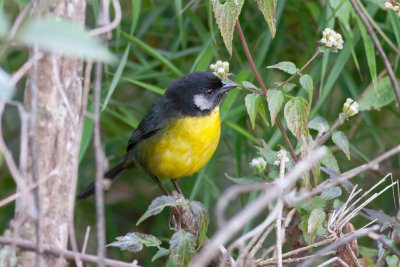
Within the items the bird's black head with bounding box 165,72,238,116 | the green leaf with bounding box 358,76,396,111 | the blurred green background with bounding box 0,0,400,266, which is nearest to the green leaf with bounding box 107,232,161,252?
the blurred green background with bounding box 0,0,400,266

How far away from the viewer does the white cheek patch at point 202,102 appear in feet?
11.9

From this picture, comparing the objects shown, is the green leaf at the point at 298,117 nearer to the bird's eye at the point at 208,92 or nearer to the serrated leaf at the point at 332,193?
the serrated leaf at the point at 332,193

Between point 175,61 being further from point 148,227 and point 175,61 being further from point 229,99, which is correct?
point 148,227

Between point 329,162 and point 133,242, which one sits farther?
point 329,162

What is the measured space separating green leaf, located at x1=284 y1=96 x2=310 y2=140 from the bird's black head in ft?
3.72

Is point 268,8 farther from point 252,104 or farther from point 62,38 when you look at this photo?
point 62,38

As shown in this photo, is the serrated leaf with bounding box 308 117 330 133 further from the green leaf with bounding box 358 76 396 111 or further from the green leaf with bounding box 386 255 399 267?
the green leaf with bounding box 358 76 396 111

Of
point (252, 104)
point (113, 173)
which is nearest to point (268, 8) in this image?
point (252, 104)

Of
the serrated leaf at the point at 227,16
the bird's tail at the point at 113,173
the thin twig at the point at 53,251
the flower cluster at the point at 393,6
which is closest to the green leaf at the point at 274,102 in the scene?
the serrated leaf at the point at 227,16

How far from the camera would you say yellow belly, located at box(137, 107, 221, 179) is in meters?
3.53

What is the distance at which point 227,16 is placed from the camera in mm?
2463

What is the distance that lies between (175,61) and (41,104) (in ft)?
7.26

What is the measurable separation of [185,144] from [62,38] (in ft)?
8.37

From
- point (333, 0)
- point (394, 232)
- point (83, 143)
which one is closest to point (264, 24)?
point (333, 0)
